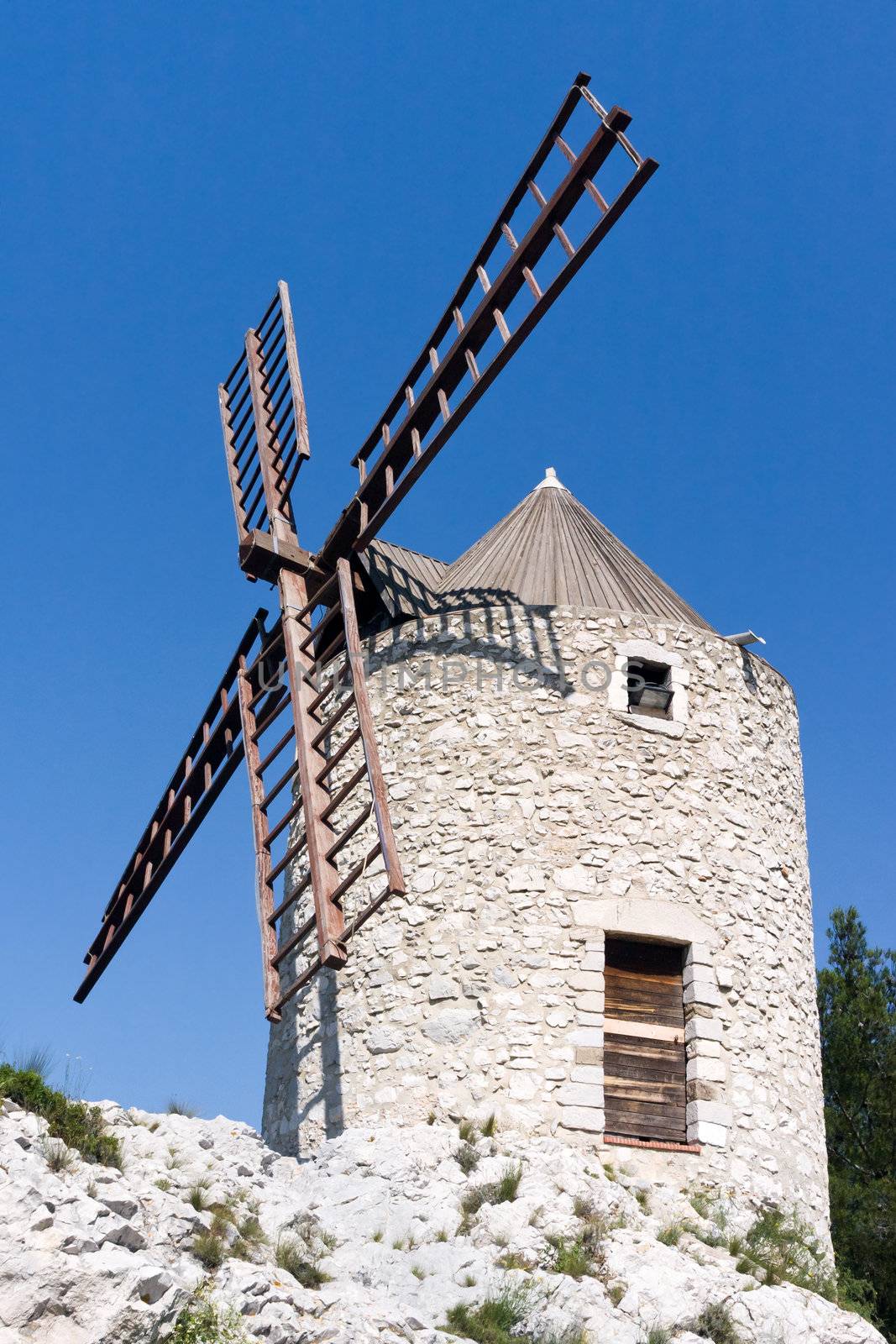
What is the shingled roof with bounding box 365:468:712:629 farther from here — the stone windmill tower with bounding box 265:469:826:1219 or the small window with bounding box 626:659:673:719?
the small window with bounding box 626:659:673:719

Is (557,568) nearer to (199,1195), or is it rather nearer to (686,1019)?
(686,1019)

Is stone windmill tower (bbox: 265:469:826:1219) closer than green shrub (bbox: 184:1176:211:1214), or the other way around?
green shrub (bbox: 184:1176:211:1214)

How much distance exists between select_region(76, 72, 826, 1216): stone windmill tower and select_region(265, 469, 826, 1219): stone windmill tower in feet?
0.07

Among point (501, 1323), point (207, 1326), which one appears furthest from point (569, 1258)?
point (207, 1326)

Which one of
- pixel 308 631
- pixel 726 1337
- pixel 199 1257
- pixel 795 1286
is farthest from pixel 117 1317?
pixel 308 631

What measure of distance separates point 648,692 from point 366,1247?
4.64 metres

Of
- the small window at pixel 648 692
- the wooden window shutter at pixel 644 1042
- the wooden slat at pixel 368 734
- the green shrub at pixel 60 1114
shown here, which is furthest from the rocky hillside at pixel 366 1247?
the small window at pixel 648 692

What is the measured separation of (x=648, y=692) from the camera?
11.1 m

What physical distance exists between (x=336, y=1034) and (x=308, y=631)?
3.63 m

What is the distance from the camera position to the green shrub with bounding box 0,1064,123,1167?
305 inches

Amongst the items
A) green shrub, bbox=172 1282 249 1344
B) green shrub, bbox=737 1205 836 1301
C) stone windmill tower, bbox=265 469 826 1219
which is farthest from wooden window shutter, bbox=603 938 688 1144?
green shrub, bbox=172 1282 249 1344

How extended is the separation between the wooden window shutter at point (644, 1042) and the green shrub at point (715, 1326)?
4.93ft

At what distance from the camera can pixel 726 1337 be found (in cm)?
819

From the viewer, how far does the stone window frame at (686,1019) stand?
9539 mm
